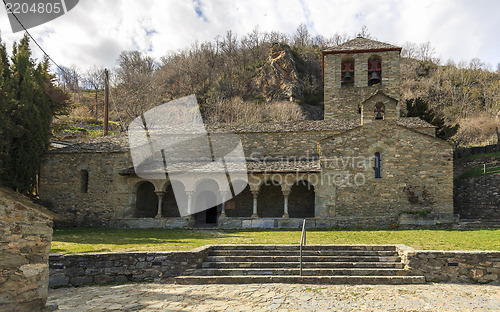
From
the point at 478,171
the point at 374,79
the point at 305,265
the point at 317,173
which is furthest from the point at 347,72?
the point at 305,265

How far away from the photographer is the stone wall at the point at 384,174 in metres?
15.7

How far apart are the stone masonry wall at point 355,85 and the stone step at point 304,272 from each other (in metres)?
15.2

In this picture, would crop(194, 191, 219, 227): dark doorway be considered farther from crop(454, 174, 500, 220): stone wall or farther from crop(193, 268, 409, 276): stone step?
crop(454, 174, 500, 220): stone wall

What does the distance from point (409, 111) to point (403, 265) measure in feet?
69.3

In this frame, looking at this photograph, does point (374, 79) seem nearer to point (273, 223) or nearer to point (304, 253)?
point (273, 223)

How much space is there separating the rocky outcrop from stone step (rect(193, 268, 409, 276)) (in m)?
32.2

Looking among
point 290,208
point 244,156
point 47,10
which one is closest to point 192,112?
point 244,156

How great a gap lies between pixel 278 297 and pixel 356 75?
60.7 ft

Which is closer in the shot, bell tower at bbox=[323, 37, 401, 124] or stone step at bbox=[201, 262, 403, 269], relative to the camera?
stone step at bbox=[201, 262, 403, 269]

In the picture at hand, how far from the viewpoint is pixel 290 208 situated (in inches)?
747

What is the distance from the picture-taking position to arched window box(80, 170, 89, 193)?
1834 centimetres

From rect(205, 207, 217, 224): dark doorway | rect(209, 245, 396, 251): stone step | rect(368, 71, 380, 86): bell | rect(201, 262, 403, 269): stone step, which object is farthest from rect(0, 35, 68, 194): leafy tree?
rect(368, 71, 380, 86): bell

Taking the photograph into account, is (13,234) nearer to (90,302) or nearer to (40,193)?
(90,302)

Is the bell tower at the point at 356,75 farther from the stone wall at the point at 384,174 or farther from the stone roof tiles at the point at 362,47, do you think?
the stone wall at the point at 384,174
